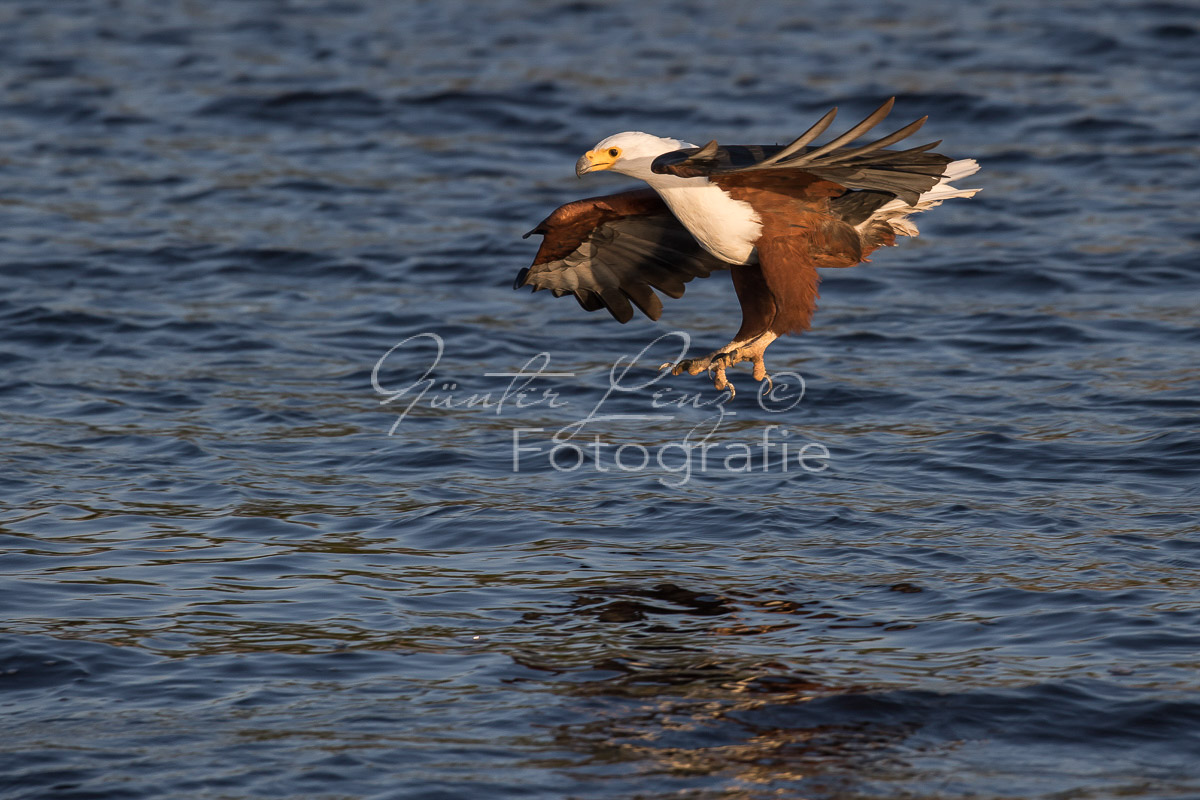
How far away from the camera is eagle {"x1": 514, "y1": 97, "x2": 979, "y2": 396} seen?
6324 mm

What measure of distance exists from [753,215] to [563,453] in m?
2.79

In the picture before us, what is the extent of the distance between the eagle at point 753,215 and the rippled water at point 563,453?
1.28m

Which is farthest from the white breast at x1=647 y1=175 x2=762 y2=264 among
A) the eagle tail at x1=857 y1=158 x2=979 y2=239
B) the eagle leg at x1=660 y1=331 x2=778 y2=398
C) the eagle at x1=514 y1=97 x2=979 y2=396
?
the eagle tail at x1=857 y1=158 x2=979 y2=239

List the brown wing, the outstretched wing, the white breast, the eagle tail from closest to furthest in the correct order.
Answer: the outstretched wing, the white breast, the eagle tail, the brown wing

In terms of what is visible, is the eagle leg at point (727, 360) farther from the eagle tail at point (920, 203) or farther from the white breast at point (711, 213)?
the eagle tail at point (920, 203)

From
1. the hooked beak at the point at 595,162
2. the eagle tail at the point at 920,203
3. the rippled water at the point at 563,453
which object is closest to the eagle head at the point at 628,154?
the hooked beak at the point at 595,162

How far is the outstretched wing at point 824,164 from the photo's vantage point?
238 inches

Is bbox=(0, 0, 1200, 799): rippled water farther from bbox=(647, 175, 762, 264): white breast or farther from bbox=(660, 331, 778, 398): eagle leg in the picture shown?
bbox=(647, 175, 762, 264): white breast

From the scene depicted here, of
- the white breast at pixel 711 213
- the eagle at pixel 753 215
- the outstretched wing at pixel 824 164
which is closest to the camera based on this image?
the outstretched wing at pixel 824 164

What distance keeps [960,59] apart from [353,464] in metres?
10.7

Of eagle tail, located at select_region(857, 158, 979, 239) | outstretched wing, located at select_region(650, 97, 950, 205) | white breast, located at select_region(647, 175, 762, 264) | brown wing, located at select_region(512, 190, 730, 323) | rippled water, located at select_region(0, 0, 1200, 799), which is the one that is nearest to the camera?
rippled water, located at select_region(0, 0, 1200, 799)

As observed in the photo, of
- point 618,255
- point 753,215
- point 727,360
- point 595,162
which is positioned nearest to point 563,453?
point 618,255

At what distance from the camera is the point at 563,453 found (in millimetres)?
9180

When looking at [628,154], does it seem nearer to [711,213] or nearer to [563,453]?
[711,213]
